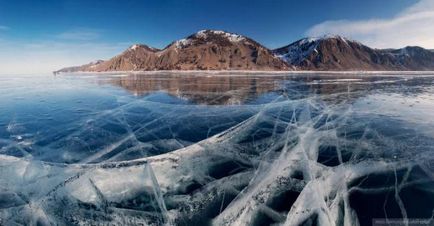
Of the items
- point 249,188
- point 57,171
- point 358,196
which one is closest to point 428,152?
point 358,196

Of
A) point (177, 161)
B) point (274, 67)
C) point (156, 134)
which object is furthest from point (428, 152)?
point (274, 67)

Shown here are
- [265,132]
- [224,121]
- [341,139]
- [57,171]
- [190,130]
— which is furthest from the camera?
[224,121]

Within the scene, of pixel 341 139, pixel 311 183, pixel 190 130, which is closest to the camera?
pixel 311 183

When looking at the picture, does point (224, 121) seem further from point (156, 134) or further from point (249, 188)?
point (249, 188)

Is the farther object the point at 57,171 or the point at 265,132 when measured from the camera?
the point at 265,132

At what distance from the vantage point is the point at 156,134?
9.09 m

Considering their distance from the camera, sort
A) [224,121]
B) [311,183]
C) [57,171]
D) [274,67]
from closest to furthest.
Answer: [311,183] < [57,171] < [224,121] < [274,67]

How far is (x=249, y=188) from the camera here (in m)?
5.27

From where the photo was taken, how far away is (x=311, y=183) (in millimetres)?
5387

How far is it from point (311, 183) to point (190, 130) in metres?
5.01

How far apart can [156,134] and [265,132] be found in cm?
350

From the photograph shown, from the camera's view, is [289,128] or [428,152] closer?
[428,152]

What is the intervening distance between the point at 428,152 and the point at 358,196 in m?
3.40

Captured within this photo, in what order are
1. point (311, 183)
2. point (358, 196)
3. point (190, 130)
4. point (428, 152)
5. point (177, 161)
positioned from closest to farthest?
point (358, 196) < point (311, 183) < point (177, 161) < point (428, 152) < point (190, 130)
